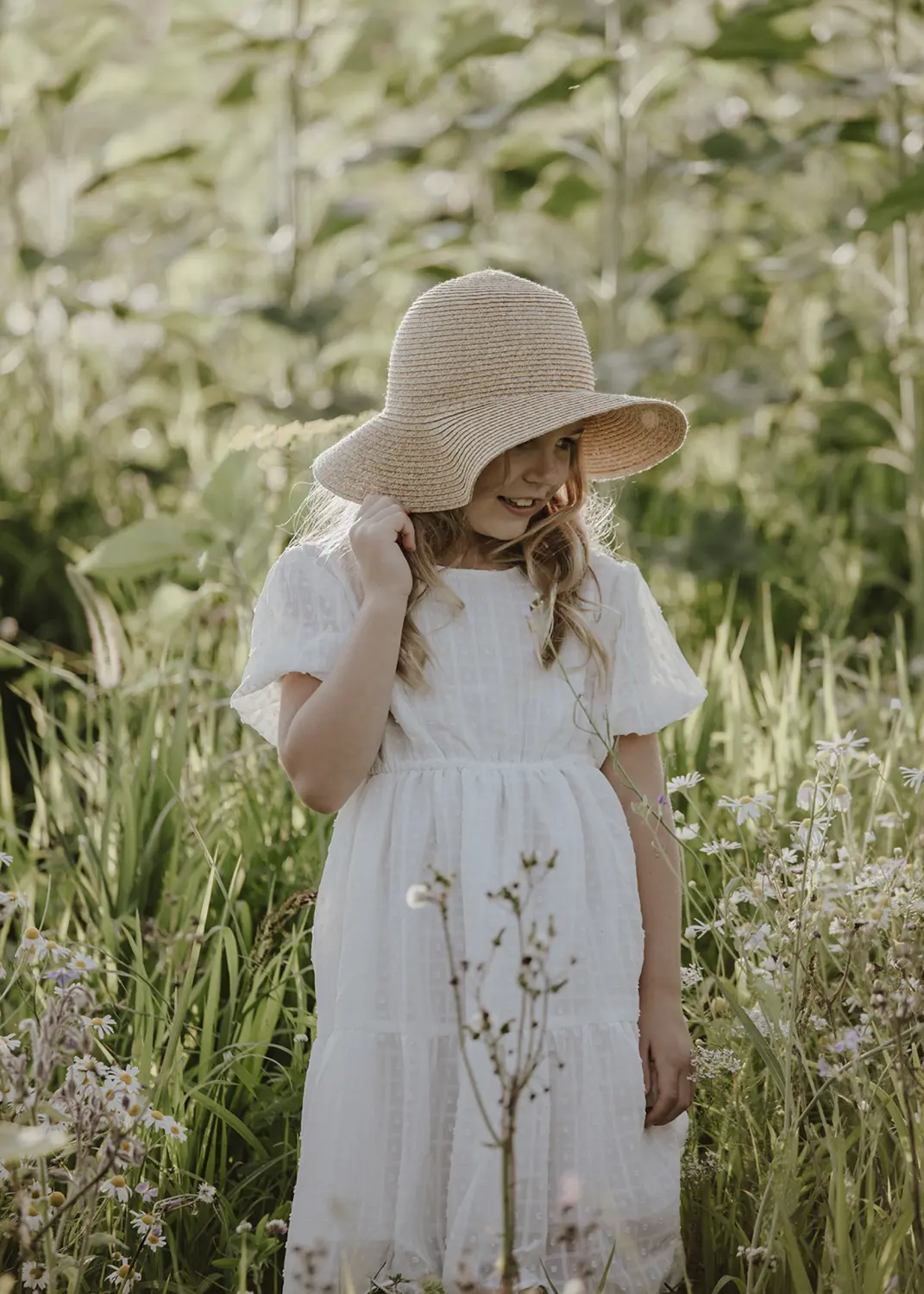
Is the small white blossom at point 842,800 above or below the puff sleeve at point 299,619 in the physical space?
below

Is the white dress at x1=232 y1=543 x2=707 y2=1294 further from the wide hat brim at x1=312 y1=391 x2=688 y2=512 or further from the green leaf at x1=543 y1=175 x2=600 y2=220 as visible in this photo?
the green leaf at x1=543 y1=175 x2=600 y2=220

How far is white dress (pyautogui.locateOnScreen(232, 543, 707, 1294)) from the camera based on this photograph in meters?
Answer: 1.73

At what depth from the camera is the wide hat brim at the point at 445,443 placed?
5.95ft

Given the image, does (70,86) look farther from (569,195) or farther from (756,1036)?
(756,1036)

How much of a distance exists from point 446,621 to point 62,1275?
90cm

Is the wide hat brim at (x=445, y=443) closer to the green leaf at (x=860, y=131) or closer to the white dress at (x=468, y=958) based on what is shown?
the white dress at (x=468, y=958)

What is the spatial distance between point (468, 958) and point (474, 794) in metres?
0.20

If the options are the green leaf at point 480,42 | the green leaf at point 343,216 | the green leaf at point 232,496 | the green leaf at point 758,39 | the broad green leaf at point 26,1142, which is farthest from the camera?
the green leaf at point 343,216

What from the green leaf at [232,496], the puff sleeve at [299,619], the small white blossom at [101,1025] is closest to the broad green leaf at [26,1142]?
the small white blossom at [101,1025]

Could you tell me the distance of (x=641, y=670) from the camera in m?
1.97

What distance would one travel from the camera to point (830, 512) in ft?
15.9

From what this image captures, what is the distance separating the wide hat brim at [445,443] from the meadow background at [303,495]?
458mm

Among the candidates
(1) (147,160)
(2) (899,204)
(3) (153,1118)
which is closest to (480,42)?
(2) (899,204)

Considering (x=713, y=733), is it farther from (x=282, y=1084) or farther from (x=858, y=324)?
(x=858, y=324)
